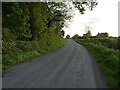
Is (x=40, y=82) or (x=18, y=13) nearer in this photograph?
(x=40, y=82)

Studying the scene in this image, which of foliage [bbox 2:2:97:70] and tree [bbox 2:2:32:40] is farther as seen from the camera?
tree [bbox 2:2:32:40]

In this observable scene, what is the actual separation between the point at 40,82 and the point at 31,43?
40.1ft

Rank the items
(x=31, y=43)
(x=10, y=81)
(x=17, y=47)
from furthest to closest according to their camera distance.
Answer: (x=31, y=43), (x=17, y=47), (x=10, y=81)

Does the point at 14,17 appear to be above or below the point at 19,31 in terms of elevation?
above

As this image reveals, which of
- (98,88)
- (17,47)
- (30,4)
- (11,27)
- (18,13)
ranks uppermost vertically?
(30,4)

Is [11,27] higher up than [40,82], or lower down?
higher up

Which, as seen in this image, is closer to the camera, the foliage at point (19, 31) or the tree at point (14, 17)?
the foliage at point (19, 31)

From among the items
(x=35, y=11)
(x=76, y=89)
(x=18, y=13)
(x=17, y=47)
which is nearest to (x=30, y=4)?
(x=35, y=11)

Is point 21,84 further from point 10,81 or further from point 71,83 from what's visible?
point 71,83

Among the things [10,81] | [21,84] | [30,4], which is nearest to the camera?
[21,84]

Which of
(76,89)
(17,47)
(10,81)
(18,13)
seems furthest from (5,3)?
(76,89)

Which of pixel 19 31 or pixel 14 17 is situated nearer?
pixel 14 17

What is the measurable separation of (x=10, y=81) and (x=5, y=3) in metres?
10.7

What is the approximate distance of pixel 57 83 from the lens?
8016 mm
